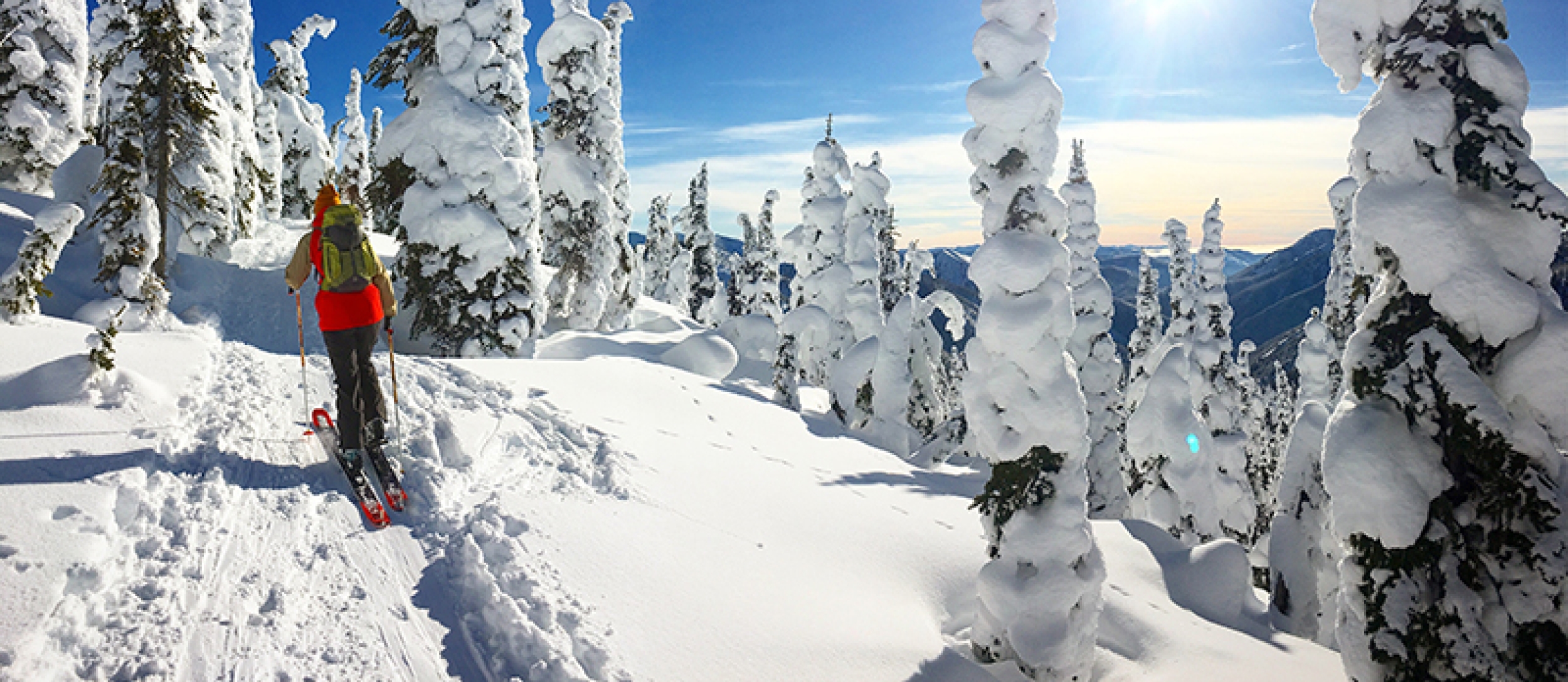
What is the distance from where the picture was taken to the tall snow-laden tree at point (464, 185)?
1623 centimetres

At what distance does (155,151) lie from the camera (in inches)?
670

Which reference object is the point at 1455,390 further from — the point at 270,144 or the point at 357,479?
the point at 270,144

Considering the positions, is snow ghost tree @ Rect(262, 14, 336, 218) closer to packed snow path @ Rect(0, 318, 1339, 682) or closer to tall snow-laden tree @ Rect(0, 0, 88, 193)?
tall snow-laden tree @ Rect(0, 0, 88, 193)

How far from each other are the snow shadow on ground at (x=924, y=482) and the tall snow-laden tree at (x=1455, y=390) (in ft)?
20.3

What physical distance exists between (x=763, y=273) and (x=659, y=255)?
23.0 metres

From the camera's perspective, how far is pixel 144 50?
1619 cm

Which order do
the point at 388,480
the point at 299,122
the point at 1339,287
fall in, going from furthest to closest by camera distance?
the point at 299,122 < the point at 1339,287 < the point at 388,480

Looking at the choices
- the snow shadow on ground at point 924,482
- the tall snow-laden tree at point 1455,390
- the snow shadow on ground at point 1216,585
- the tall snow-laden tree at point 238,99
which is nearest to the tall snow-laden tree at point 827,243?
the snow shadow on ground at point 924,482

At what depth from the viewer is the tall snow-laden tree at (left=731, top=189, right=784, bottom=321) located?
38844 millimetres

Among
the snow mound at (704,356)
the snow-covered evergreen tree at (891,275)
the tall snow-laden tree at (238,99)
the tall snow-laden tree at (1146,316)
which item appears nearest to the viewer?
the tall snow-laden tree at (238,99)

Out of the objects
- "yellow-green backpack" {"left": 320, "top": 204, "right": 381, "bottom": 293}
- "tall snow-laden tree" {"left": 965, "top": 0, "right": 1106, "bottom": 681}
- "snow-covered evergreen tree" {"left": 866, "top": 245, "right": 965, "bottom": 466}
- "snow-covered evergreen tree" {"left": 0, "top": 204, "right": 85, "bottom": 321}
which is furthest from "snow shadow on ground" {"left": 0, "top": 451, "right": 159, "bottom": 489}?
"snow-covered evergreen tree" {"left": 866, "top": 245, "right": 965, "bottom": 466}

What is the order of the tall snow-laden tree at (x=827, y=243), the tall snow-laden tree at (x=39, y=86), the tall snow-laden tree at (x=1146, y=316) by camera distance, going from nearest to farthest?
1. the tall snow-laden tree at (x=39, y=86)
2. the tall snow-laden tree at (x=827, y=243)
3. the tall snow-laden tree at (x=1146, y=316)

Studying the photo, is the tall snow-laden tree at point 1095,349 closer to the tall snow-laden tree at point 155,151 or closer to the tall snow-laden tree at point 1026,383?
the tall snow-laden tree at point 1026,383

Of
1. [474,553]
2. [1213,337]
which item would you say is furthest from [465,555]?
[1213,337]
